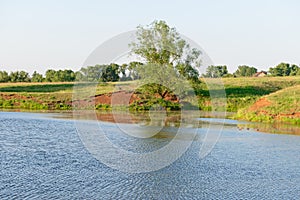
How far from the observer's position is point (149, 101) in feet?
183

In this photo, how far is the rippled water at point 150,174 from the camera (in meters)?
12.7

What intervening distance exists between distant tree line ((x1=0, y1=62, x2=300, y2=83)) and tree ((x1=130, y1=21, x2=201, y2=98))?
1.96 metres

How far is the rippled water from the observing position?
41.7 ft

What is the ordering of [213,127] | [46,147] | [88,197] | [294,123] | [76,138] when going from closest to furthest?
[88,197] < [46,147] < [76,138] < [213,127] < [294,123]

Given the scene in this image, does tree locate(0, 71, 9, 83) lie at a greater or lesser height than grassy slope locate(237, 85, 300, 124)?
greater

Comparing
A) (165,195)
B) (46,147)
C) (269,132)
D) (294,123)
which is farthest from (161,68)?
(165,195)

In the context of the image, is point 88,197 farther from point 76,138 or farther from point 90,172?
point 76,138

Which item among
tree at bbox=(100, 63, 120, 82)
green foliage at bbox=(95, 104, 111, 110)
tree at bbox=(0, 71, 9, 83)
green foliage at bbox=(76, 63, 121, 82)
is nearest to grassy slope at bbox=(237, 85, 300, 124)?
green foliage at bbox=(95, 104, 111, 110)

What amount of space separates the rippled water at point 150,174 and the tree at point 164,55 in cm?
3035

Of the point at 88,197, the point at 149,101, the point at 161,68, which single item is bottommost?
the point at 88,197

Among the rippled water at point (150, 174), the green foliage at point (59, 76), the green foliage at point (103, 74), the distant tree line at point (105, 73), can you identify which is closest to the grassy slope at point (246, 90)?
the distant tree line at point (105, 73)

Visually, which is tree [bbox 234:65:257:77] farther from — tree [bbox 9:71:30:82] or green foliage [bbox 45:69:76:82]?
tree [bbox 9:71:30:82]

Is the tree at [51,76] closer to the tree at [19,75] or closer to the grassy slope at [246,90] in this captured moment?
the tree at [19,75]

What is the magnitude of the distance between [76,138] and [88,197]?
12.9m
